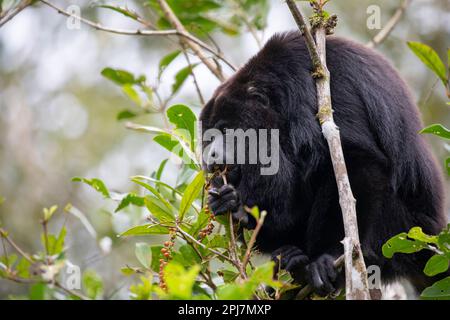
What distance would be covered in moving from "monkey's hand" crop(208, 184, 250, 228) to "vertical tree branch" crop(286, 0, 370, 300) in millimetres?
800

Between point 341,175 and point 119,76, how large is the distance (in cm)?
259

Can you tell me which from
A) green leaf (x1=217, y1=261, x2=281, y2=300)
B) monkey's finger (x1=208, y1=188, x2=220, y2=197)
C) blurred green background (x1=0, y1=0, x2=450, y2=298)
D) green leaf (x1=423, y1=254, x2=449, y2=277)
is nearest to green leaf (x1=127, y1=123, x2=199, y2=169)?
monkey's finger (x1=208, y1=188, x2=220, y2=197)

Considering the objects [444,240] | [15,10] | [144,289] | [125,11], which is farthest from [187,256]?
[15,10]

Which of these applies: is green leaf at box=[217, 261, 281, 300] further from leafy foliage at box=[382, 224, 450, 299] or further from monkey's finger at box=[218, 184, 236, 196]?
monkey's finger at box=[218, 184, 236, 196]

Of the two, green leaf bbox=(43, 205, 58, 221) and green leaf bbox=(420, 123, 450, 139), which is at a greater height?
green leaf bbox=(420, 123, 450, 139)

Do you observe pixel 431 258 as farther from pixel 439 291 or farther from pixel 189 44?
pixel 189 44

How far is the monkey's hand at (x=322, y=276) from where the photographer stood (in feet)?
11.4

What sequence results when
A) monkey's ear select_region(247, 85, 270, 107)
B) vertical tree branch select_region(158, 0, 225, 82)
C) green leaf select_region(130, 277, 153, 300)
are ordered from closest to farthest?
green leaf select_region(130, 277, 153, 300), monkey's ear select_region(247, 85, 270, 107), vertical tree branch select_region(158, 0, 225, 82)

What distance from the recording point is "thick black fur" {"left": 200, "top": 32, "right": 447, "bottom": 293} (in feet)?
12.4

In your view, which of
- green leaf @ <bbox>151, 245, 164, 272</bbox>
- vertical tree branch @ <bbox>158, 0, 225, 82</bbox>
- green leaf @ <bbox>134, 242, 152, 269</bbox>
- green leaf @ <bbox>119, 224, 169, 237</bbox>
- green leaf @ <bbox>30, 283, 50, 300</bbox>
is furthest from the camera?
vertical tree branch @ <bbox>158, 0, 225, 82</bbox>

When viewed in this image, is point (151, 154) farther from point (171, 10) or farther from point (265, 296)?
point (265, 296)

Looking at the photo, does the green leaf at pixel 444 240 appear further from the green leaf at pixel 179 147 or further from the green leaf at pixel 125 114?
the green leaf at pixel 125 114

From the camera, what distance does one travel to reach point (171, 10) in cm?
496
